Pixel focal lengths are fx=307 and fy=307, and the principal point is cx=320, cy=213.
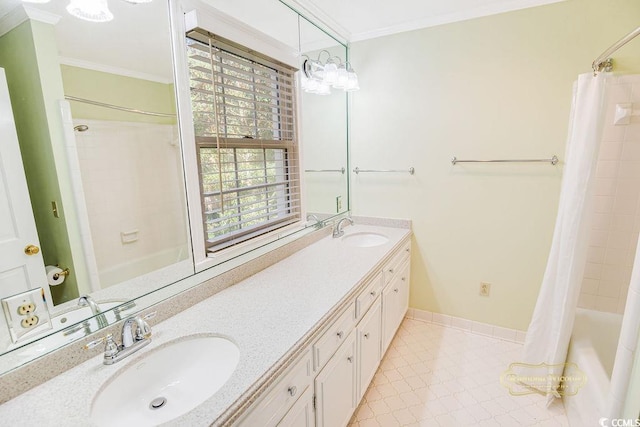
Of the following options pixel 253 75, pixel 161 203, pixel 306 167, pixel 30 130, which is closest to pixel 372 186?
pixel 306 167

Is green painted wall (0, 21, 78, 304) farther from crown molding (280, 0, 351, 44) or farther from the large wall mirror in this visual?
crown molding (280, 0, 351, 44)

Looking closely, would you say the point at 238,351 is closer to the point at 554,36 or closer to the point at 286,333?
the point at 286,333

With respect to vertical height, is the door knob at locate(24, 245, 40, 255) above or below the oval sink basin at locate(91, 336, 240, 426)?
above

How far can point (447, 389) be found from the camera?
1.91m

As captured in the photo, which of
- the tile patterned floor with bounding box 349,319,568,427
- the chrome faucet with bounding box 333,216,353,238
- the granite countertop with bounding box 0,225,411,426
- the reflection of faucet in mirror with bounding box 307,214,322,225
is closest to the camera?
the granite countertop with bounding box 0,225,411,426

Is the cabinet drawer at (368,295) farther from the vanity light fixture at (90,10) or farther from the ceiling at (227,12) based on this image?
the vanity light fixture at (90,10)

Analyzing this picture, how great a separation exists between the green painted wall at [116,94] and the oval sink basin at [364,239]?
155 cm

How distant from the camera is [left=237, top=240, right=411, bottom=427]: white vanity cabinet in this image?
3.38 feet

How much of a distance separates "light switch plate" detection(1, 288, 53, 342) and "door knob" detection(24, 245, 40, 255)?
115 millimetres

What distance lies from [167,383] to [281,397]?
15.2 inches

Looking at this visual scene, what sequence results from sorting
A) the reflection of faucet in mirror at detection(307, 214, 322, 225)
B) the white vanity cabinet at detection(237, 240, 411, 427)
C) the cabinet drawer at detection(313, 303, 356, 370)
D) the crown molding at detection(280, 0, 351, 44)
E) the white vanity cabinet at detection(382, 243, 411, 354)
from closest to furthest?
1. the white vanity cabinet at detection(237, 240, 411, 427)
2. the cabinet drawer at detection(313, 303, 356, 370)
3. the crown molding at detection(280, 0, 351, 44)
4. the white vanity cabinet at detection(382, 243, 411, 354)
5. the reflection of faucet in mirror at detection(307, 214, 322, 225)

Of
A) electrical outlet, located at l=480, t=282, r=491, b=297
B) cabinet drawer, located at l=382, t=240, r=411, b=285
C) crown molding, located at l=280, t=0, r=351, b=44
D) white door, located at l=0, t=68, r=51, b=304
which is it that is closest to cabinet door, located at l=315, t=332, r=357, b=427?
cabinet drawer, located at l=382, t=240, r=411, b=285

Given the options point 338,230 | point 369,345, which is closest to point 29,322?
point 369,345

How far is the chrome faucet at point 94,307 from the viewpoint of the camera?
104cm
